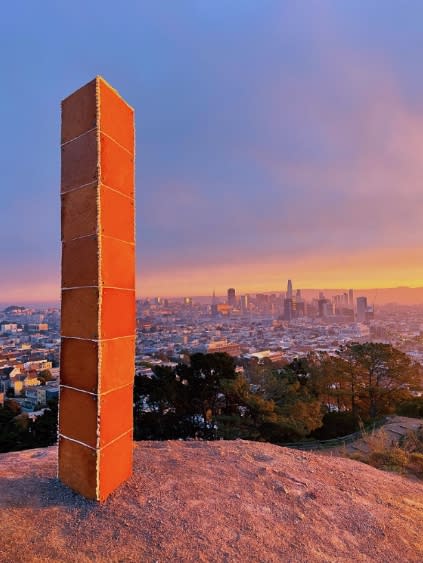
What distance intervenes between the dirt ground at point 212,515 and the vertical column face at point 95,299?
0.94 feet

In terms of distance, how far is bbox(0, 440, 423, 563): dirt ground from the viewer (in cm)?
209

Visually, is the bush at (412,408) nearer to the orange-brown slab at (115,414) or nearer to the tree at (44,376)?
the orange-brown slab at (115,414)

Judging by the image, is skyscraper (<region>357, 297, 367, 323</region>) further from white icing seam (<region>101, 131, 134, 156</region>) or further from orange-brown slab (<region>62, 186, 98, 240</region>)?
orange-brown slab (<region>62, 186, 98, 240</region>)

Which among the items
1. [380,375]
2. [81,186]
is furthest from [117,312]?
[380,375]

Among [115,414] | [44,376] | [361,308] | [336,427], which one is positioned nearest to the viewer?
[115,414]

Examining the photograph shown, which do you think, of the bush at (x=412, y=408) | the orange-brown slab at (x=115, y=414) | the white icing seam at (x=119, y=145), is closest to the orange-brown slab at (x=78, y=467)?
the orange-brown slab at (x=115, y=414)

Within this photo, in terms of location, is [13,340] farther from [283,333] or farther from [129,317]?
[129,317]

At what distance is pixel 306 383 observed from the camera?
511 inches

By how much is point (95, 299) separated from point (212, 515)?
1901 mm

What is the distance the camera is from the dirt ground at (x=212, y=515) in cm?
209

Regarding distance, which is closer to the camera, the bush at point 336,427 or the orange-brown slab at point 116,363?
the orange-brown slab at point 116,363

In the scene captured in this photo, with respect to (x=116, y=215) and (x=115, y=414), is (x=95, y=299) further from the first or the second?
(x=115, y=414)

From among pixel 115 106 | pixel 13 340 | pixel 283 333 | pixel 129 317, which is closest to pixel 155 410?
pixel 129 317

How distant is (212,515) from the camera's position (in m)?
2.49
